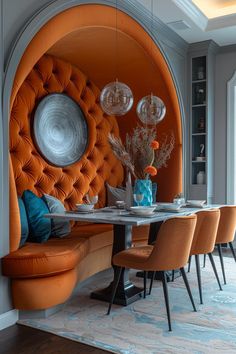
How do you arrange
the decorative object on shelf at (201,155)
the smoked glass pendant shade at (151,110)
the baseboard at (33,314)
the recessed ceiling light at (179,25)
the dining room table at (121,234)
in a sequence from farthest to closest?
the decorative object on shelf at (201,155)
the recessed ceiling light at (179,25)
the smoked glass pendant shade at (151,110)
the dining room table at (121,234)
the baseboard at (33,314)

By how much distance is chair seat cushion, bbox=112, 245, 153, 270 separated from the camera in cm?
286

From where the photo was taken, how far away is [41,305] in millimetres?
2789

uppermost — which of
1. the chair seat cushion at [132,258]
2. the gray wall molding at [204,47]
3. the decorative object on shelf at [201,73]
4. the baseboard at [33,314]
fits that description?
the gray wall molding at [204,47]

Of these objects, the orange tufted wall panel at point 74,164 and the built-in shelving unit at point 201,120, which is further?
the built-in shelving unit at point 201,120

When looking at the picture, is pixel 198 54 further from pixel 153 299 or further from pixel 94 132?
pixel 153 299

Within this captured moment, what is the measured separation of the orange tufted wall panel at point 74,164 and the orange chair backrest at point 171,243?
4.95ft

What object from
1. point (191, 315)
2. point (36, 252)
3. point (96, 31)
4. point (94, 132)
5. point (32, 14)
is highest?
point (96, 31)

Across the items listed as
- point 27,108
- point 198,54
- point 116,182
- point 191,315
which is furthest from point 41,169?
point 198,54

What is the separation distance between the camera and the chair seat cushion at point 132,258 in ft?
9.37

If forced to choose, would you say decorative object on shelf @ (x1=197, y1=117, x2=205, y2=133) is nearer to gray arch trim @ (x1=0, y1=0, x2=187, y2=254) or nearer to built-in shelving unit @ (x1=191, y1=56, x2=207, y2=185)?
built-in shelving unit @ (x1=191, y1=56, x2=207, y2=185)

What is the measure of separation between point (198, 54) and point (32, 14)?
3.20 m

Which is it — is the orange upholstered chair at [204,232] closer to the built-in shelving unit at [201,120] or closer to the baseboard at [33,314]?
the baseboard at [33,314]

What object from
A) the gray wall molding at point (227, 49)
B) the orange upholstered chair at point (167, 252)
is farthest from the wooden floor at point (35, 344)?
the gray wall molding at point (227, 49)

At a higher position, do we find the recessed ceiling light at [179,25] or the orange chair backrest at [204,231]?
the recessed ceiling light at [179,25]
